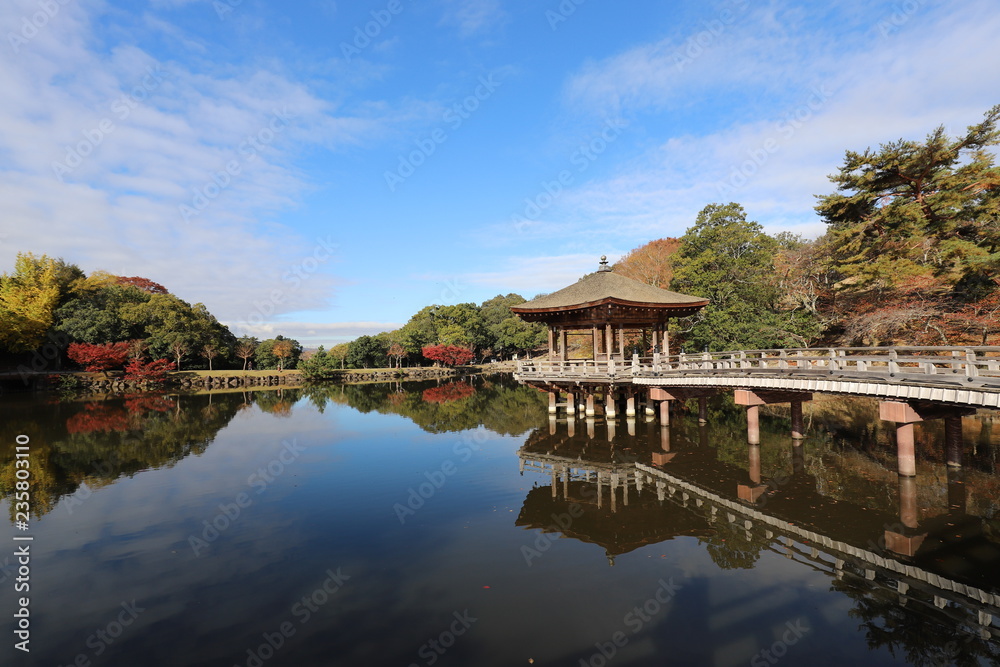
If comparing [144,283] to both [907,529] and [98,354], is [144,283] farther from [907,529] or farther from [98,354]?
[907,529]

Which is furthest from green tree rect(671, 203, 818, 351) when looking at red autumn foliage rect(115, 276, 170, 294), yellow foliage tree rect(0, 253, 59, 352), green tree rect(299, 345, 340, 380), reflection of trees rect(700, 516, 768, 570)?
red autumn foliage rect(115, 276, 170, 294)

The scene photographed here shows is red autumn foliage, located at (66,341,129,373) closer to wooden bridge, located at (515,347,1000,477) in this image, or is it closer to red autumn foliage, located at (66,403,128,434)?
red autumn foliage, located at (66,403,128,434)

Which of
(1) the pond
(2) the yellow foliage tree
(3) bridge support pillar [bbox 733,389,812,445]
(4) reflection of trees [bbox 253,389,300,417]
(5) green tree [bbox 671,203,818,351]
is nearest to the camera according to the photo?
(1) the pond

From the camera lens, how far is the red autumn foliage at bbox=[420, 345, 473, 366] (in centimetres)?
6650

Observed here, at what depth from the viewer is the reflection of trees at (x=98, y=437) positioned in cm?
1507

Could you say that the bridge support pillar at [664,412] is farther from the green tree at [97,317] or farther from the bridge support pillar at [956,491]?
the green tree at [97,317]

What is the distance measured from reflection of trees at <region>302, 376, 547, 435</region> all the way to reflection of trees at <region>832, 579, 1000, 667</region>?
1676cm

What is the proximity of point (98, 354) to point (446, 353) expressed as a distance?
38563mm

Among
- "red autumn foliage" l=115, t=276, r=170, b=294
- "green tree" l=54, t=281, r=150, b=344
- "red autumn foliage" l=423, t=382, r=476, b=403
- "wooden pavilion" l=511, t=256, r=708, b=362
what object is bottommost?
"red autumn foliage" l=423, t=382, r=476, b=403

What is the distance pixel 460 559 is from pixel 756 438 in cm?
1273

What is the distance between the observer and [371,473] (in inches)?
622

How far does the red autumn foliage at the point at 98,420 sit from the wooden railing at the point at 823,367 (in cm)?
2267

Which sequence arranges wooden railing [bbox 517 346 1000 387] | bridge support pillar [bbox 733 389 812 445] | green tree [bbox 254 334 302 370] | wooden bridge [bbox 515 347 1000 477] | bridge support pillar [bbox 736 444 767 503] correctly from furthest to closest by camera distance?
1. green tree [bbox 254 334 302 370]
2. bridge support pillar [bbox 733 389 812 445]
3. bridge support pillar [bbox 736 444 767 503]
4. wooden railing [bbox 517 346 1000 387]
5. wooden bridge [bbox 515 347 1000 477]

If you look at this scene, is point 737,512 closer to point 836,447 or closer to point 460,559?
point 460,559
